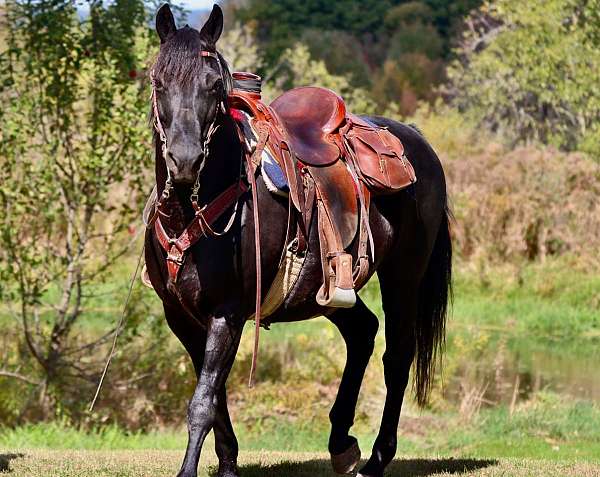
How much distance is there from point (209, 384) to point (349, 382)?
1595 mm

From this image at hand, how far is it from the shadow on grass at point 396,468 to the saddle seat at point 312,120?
5.78 ft

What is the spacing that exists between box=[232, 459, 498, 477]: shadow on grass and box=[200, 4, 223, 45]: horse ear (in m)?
2.44

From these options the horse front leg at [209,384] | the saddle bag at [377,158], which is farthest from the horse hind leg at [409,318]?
the horse front leg at [209,384]

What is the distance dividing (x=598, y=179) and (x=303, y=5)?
138 ft

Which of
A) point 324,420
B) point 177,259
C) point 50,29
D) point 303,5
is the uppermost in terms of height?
point 303,5

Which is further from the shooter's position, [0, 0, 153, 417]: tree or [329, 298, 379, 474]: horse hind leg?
[0, 0, 153, 417]: tree

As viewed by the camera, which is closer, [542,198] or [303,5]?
[542,198]

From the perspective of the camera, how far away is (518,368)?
13945mm

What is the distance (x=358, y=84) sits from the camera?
4700cm

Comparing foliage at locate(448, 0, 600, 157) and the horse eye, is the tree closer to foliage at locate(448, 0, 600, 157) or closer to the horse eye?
the horse eye

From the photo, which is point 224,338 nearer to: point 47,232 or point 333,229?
point 333,229

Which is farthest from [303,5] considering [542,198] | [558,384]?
[558,384]

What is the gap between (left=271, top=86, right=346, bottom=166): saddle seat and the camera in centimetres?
520

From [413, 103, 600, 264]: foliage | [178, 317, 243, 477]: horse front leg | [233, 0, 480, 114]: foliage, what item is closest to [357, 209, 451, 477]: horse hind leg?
[178, 317, 243, 477]: horse front leg
